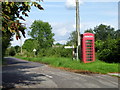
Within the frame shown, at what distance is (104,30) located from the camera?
327ft

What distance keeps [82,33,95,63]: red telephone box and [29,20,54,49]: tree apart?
246 ft

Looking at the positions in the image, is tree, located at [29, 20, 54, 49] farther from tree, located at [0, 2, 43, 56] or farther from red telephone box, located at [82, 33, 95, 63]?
tree, located at [0, 2, 43, 56]

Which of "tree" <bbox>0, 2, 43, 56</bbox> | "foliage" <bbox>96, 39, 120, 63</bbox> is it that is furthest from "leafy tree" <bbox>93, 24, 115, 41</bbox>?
"tree" <bbox>0, 2, 43, 56</bbox>

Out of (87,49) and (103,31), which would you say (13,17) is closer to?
(87,49)

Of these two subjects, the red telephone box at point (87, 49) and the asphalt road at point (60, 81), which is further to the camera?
the red telephone box at point (87, 49)

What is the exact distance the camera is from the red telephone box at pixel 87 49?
74.5 ft

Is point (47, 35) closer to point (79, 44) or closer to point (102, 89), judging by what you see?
point (79, 44)

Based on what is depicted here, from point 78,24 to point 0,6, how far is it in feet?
58.8

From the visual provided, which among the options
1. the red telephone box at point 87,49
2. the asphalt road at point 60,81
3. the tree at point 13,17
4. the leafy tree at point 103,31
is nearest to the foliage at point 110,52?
the red telephone box at point 87,49

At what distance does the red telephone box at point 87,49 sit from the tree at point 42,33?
7490cm

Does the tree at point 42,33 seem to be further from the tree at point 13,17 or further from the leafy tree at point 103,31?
the tree at point 13,17

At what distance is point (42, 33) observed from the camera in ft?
332

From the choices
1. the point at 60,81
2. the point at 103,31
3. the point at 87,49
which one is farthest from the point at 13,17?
the point at 103,31

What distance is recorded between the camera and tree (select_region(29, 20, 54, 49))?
324ft
